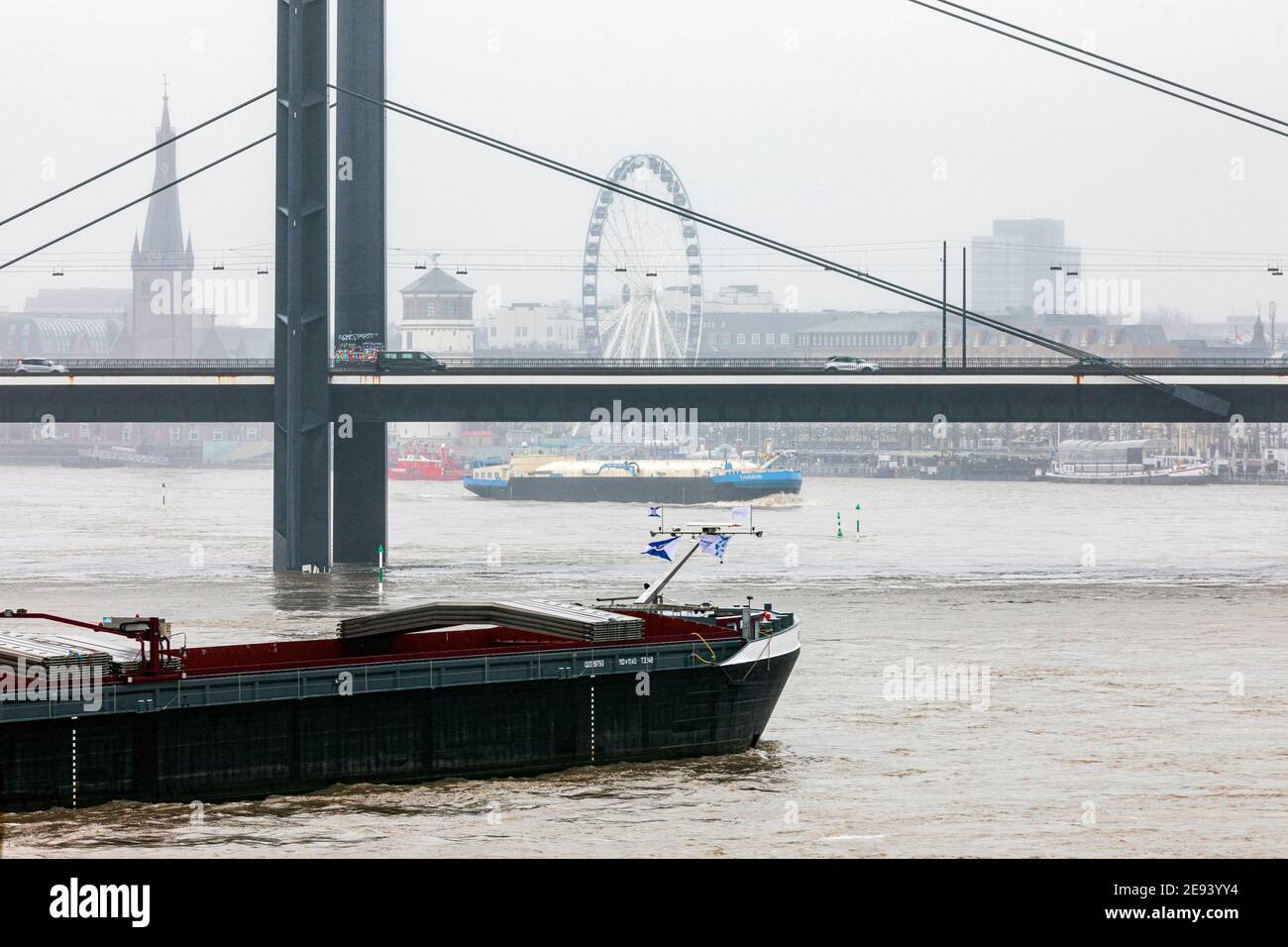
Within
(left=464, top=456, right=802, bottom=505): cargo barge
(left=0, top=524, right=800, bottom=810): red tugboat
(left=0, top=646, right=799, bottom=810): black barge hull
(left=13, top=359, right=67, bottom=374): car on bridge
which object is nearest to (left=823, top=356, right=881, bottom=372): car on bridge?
(left=13, top=359, right=67, bottom=374): car on bridge

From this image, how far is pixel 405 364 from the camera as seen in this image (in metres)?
69.6

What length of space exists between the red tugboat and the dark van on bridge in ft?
122

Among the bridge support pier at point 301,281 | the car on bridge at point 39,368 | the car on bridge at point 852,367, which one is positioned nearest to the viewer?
the bridge support pier at point 301,281

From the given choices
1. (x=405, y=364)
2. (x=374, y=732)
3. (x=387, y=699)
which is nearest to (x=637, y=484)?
(x=405, y=364)

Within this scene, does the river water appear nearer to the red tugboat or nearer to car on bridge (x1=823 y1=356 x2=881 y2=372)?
the red tugboat

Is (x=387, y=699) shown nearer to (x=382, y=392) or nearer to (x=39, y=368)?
(x=382, y=392)

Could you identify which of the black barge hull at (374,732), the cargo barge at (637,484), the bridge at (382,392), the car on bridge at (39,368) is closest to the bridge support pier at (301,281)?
the bridge at (382,392)

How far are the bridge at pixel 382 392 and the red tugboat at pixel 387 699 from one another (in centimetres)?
3400

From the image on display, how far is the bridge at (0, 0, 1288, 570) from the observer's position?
64875 mm

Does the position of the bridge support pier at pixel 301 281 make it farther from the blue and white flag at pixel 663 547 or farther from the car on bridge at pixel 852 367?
the blue and white flag at pixel 663 547

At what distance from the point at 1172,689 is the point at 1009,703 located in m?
4.55

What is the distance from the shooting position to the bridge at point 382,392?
213ft

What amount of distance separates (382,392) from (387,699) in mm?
41453

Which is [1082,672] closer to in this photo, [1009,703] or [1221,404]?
[1009,703]
